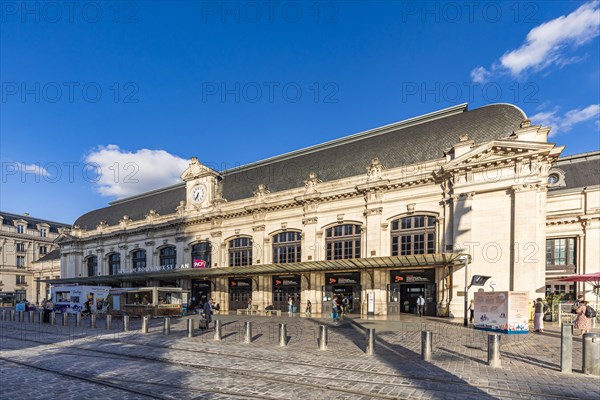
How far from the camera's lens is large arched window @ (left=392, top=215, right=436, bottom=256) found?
26062mm

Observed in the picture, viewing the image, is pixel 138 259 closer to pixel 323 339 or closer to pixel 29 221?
pixel 323 339

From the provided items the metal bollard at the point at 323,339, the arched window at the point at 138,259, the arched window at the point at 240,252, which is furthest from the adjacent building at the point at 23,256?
the metal bollard at the point at 323,339

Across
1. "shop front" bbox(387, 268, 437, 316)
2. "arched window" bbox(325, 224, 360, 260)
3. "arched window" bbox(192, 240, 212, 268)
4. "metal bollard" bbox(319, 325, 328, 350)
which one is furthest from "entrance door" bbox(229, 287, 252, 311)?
"metal bollard" bbox(319, 325, 328, 350)

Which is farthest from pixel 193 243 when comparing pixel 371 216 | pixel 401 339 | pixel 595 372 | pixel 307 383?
pixel 595 372

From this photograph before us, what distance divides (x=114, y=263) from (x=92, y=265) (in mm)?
6241

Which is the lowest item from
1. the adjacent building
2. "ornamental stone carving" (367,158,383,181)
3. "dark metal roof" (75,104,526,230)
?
the adjacent building

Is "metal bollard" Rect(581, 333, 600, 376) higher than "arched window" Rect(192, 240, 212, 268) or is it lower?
higher

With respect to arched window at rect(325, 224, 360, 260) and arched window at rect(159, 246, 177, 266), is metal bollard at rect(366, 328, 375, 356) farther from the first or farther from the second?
arched window at rect(159, 246, 177, 266)

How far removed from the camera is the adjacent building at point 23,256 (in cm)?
6681

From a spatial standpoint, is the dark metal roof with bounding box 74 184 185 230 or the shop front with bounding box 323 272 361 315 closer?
the shop front with bounding box 323 272 361 315

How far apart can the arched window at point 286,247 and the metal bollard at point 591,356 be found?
951 inches

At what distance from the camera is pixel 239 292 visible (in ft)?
117

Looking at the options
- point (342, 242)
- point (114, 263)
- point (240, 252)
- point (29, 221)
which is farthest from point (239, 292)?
point (29, 221)

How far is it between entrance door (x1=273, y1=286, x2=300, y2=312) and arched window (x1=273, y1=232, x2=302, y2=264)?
247 cm
